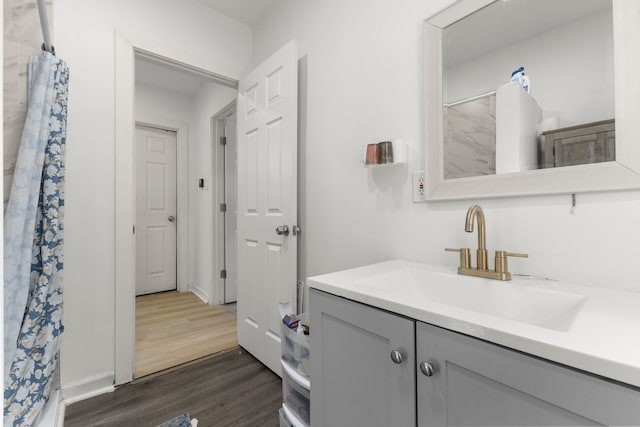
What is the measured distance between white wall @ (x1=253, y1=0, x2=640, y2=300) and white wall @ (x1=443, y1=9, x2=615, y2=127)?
27cm

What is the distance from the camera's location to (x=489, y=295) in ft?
3.08

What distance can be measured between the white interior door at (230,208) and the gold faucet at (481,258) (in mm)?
2720

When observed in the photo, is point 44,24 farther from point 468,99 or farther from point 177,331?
point 177,331

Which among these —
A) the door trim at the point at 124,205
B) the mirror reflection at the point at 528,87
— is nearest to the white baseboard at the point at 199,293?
the door trim at the point at 124,205

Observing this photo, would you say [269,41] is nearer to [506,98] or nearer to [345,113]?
[345,113]

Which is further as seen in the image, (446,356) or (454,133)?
(454,133)

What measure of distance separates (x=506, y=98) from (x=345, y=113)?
0.79m

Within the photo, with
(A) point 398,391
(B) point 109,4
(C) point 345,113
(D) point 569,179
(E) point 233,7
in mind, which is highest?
(E) point 233,7

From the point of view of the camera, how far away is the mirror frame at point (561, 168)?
0.82m

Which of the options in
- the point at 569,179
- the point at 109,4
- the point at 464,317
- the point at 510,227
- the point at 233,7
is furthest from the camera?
the point at 233,7

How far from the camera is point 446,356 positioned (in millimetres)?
645

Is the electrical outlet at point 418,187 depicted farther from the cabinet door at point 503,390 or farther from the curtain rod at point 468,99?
the cabinet door at point 503,390

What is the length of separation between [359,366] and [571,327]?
499 millimetres

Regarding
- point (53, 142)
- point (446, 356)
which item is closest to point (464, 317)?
point (446, 356)
